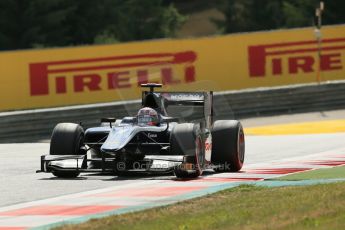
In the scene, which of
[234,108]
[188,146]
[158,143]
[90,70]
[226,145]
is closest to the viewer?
[188,146]

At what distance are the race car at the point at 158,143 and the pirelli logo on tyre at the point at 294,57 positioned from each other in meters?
18.0

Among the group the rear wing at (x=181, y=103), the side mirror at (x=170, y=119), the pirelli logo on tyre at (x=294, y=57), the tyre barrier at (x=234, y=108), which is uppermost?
the pirelli logo on tyre at (x=294, y=57)

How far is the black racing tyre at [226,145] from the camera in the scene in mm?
17078

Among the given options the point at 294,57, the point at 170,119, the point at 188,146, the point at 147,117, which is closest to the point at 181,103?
the point at 170,119

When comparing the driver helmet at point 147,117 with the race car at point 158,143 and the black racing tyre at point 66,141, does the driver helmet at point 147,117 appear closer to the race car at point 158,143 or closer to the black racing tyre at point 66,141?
the race car at point 158,143

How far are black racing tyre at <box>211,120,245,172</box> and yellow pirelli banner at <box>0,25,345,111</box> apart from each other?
43.7ft

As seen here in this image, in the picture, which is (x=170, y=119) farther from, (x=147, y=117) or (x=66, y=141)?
(x=66, y=141)

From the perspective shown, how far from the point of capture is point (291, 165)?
18.3 m

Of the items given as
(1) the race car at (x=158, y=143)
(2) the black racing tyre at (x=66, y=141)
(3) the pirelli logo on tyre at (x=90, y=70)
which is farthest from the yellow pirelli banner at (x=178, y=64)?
(2) the black racing tyre at (x=66, y=141)

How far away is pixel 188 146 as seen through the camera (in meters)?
16.0

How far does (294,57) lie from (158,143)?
20.2 metres

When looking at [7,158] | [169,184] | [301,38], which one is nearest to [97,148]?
[169,184]

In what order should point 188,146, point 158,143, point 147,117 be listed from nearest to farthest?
point 188,146, point 158,143, point 147,117

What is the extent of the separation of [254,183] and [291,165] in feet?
11.9
